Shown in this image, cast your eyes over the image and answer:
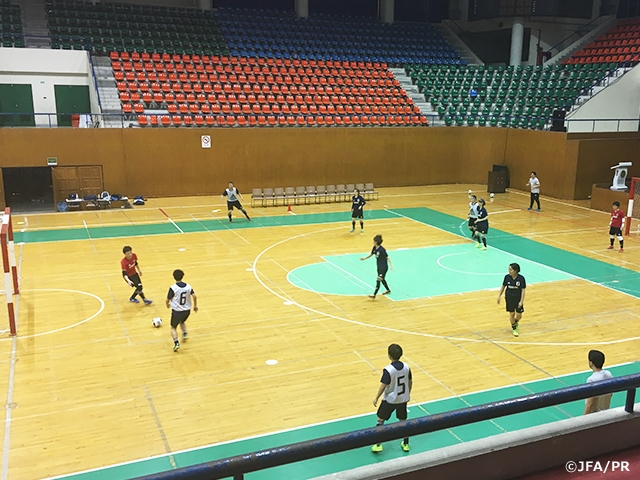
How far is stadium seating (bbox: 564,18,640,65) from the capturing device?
1294 inches

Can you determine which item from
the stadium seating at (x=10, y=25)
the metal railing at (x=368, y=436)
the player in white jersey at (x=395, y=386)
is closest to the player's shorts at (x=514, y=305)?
the player in white jersey at (x=395, y=386)

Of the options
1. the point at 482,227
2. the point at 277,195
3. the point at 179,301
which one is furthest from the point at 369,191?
the point at 179,301

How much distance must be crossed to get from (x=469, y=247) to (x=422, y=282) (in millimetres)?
4408

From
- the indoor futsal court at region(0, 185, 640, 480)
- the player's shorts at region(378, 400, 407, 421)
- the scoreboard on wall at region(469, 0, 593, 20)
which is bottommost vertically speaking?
the indoor futsal court at region(0, 185, 640, 480)

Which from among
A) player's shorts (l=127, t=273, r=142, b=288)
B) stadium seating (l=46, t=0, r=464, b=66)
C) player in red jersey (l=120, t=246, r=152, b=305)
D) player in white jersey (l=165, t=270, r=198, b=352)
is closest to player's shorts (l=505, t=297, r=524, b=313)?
player in white jersey (l=165, t=270, r=198, b=352)

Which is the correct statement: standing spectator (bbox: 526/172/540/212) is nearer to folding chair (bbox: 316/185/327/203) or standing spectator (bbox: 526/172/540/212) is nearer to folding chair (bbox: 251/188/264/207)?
folding chair (bbox: 316/185/327/203)

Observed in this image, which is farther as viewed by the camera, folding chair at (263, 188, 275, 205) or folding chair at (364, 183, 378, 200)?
folding chair at (364, 183, 378, 200)

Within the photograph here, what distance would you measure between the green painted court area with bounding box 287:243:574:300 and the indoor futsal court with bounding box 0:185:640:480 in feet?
0.26

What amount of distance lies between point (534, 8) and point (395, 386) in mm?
34343

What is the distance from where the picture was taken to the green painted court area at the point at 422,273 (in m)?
15.2

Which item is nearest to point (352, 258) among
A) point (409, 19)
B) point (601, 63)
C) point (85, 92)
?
point (85, 92)

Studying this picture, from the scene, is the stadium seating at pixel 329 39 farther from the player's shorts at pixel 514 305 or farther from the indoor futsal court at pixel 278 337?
the player's shorts at pixel 514 305

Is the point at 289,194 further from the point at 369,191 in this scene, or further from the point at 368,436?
the point at 368,436

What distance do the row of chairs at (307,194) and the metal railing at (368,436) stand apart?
76.6ft
